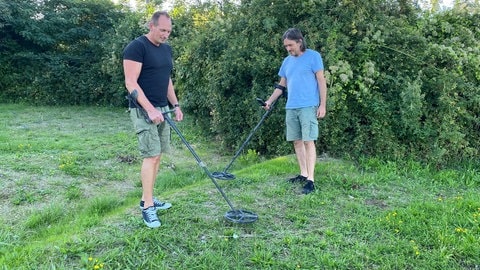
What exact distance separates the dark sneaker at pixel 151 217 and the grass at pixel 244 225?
6 cm

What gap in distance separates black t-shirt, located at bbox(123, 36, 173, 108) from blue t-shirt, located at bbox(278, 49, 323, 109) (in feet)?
4.31

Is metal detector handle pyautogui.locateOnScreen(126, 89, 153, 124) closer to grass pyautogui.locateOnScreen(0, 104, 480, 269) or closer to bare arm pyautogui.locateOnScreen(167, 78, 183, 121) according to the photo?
bare arm pyautogui.locateOnScreen(167, 78, 183, 121)

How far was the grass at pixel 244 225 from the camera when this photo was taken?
9.55ft

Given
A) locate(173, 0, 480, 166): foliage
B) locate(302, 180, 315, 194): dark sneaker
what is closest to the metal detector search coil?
locate(302, 180, 315, 194): dark sneaker

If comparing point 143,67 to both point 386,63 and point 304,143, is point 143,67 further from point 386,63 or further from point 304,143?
point 386,63

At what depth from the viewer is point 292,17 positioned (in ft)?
19.1

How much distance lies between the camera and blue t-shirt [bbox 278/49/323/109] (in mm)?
4090

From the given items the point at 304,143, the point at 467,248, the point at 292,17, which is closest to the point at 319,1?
the point at 292,17

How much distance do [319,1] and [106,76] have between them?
851 cm

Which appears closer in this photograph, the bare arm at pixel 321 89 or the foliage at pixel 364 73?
the bare arm at pixel 321 89

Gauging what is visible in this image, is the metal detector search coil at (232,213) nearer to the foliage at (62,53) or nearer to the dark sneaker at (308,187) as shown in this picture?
the dark sneaker at (308,187)

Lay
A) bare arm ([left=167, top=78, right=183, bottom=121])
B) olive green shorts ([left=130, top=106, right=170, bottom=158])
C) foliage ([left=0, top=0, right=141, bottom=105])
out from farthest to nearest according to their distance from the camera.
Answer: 1. foliage ([left=0, top=0, right=141, bottom=105])
2. bare arm ([left=167, top=78, right=183, bottom=121])
3. olive green shorts ([left=130, top=106, right=170, bottom=158])

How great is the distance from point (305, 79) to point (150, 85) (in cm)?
155

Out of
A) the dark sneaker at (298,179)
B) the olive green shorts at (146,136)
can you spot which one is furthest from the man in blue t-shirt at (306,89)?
the olive green shorts at (146,136)
